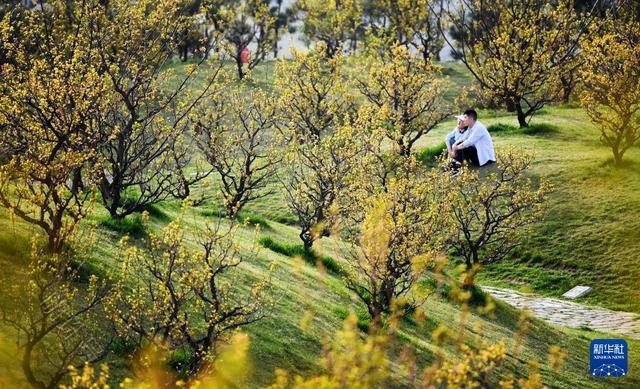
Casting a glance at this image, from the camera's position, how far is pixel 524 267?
2172 centimetres

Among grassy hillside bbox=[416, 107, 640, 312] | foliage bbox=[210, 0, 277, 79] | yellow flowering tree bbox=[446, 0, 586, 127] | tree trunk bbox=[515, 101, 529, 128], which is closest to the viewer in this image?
grassy hillside bbox=[416, 107, 640, 312]

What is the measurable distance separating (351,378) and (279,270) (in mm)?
6393

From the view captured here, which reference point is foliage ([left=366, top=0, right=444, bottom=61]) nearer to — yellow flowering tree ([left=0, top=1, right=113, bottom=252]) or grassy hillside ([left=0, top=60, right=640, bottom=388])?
grassy hillside ([left=0, top=60, right=640, bottom=388])

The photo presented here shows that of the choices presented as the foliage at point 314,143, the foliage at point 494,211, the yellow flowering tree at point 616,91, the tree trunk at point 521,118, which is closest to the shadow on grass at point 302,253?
the foliage at point 314,143

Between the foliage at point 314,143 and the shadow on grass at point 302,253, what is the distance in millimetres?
304

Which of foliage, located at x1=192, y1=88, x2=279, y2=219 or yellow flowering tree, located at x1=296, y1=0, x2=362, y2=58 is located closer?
foliage, located at x1=192, y1=88, x2=279, y2=219

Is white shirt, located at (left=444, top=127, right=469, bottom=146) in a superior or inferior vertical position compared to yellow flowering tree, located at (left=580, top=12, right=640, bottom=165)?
inferior

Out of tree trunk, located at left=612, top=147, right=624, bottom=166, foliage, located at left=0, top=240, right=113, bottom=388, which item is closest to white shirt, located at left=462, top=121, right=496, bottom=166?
tree trunk, located at left=612, top=147, right=624, bottom=166

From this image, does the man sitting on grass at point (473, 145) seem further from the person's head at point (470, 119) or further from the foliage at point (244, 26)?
the foliage at point (244, 26)

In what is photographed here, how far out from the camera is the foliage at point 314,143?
Result: 60.0 feet

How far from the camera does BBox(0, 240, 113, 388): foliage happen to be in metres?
8.33

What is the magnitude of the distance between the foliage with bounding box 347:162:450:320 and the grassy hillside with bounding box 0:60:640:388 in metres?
0.54

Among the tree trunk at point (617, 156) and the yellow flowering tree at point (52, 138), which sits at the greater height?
the yellow flowering tree at point (52, 138)

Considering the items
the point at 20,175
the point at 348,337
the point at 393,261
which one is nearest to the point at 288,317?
the point at 348,337
